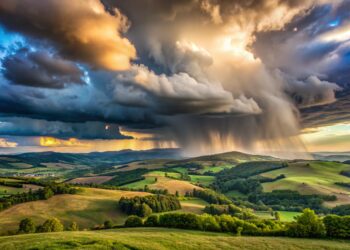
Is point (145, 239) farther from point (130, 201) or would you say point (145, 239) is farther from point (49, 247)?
point (130, 201)

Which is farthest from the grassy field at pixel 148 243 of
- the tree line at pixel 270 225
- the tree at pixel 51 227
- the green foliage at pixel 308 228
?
the tree at pixel 51 227

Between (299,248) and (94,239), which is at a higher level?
(94,239)

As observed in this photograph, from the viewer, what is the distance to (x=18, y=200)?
171 metres

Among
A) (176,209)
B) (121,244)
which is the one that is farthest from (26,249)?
(176,209)

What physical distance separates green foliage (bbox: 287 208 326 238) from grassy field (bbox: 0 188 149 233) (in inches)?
3959

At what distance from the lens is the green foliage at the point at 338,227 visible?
74.4 meters

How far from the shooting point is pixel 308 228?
76.4m

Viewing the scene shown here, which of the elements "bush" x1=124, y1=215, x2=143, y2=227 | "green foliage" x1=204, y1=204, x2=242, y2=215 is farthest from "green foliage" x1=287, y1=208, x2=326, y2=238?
"green foliage" x1=204, y1=204, x2=242, y2=215

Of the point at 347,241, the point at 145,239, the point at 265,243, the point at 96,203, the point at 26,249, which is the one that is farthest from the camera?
the point at 96,203

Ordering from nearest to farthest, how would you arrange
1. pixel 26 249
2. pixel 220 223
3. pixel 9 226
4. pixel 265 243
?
1. pixel 26 249
2. pixel 265 243
3. pixel 220 223
4. pixel 9 226

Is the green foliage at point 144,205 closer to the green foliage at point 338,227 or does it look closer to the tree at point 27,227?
the tree at point 27,227

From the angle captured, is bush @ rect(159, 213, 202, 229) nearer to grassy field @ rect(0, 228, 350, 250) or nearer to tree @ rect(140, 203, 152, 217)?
grassy field @ rect(0, 228, 350, 250)

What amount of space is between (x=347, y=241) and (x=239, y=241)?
28211mm

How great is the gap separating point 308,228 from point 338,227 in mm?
7383
